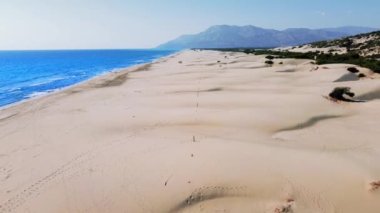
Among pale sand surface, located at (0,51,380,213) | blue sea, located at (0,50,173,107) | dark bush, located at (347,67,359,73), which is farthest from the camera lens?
blue sea, located at (0,50,173,107)

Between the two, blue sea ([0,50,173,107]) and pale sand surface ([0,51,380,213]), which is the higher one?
pale sand surface ([0,51,380,213])

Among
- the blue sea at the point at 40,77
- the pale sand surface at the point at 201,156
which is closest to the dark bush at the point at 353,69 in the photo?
the pale sand surface at the point at 201,156

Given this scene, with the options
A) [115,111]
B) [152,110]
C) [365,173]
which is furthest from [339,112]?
[115,111]

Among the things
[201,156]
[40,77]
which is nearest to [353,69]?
[201,156]

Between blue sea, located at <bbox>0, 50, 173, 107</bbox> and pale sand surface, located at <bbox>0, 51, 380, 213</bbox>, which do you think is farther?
blue sea, located at <bbox>0, 50, 173, 107</bbox>

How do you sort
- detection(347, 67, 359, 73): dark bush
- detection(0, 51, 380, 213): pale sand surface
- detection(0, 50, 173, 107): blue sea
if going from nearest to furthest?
1. detection(0, 51, 380, 213): pale sand surface
2. detection(347, 67, 359, 73): dark bush
3. detection(0, 50, 173, 107): blue sea

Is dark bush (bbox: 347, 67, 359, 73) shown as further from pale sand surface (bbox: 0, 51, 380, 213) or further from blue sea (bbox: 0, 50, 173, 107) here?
blue sea (bbox: 0, 50, 173, 107)

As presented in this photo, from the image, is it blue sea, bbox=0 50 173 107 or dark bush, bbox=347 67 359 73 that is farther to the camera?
blue sea, bbox=0 50 173 107

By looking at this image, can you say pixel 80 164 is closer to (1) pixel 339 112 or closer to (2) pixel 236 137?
(2) pixel 236 137

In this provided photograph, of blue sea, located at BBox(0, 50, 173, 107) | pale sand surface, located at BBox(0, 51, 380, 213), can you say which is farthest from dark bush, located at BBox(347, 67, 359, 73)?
blue sea, located at BBox(0, 50, 173, 107)
